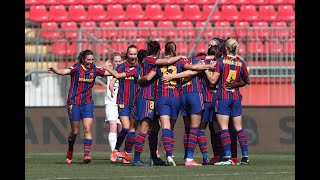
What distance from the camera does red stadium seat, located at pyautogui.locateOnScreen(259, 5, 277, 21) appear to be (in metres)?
26.7

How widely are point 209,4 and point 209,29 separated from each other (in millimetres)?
5009

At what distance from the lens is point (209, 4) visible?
89.4 ft

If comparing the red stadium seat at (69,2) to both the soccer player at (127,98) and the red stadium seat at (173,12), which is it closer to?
the red stadium seat at (173,12)

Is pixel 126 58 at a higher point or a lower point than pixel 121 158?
higher

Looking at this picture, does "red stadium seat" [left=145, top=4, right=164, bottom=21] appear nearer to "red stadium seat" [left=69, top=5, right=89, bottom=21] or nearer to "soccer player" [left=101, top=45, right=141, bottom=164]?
"red stadium seat" [left=69, top=5, right=89, bottom=21]

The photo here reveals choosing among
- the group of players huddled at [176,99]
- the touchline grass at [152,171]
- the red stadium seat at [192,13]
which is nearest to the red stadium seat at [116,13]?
the red stadium seat at [192,13]

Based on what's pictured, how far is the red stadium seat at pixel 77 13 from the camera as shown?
2697 centimetres

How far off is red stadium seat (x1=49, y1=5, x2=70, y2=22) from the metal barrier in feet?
15.2

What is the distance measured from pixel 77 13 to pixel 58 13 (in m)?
0.52

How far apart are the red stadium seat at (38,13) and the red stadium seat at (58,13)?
0.15m

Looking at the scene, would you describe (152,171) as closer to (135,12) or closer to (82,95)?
(82,95)

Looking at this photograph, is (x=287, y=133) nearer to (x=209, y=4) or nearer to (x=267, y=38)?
(x=267, y=38)

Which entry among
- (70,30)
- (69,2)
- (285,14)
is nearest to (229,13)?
(285,14)
